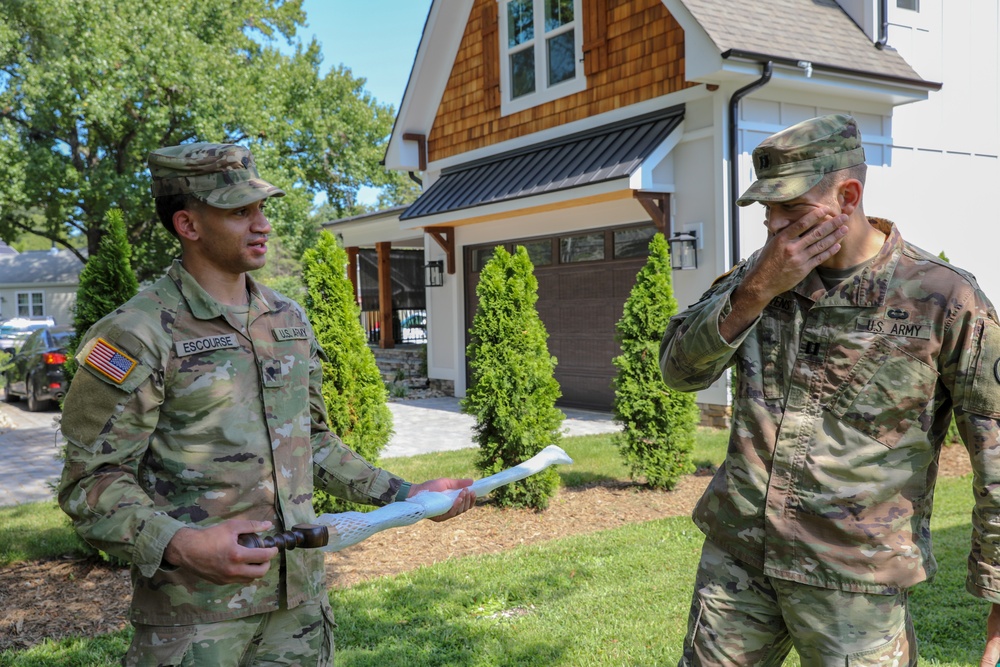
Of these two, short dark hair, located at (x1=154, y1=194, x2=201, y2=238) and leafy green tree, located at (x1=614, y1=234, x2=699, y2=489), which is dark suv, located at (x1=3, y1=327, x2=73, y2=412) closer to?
leafy green tree, located at (x1=614, y1=234, x2=699, y2=489)

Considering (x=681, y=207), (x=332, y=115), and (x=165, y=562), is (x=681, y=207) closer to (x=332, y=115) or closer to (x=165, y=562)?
(x=165, y=562)

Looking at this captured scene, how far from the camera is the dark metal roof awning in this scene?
1064 cm

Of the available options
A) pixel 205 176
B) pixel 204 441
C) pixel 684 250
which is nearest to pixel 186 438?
pixel 204 441

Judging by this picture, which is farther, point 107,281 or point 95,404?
point 107,281

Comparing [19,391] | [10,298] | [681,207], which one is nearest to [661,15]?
[681,207]

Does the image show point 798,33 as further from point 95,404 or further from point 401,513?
point 95,404

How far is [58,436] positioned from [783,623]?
10.8 m

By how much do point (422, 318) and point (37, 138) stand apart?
11.2 m

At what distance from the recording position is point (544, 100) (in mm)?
12781

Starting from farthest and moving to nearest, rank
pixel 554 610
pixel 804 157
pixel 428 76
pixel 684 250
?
pixel 428 76 < pixel 684 250 < pixel 554 610 < pixel 804 157

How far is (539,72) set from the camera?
42.2 ft

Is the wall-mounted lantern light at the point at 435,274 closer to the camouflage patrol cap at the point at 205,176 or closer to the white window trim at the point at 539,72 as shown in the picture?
the white window trim at the point at 539,72

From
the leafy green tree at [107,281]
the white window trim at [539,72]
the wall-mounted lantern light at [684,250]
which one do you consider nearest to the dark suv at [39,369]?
the white window trim at [539,72]

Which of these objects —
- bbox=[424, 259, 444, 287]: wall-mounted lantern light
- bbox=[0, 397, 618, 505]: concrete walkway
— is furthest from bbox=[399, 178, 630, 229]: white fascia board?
bbox=[0, 397, 618, 505]: concrete walkway
